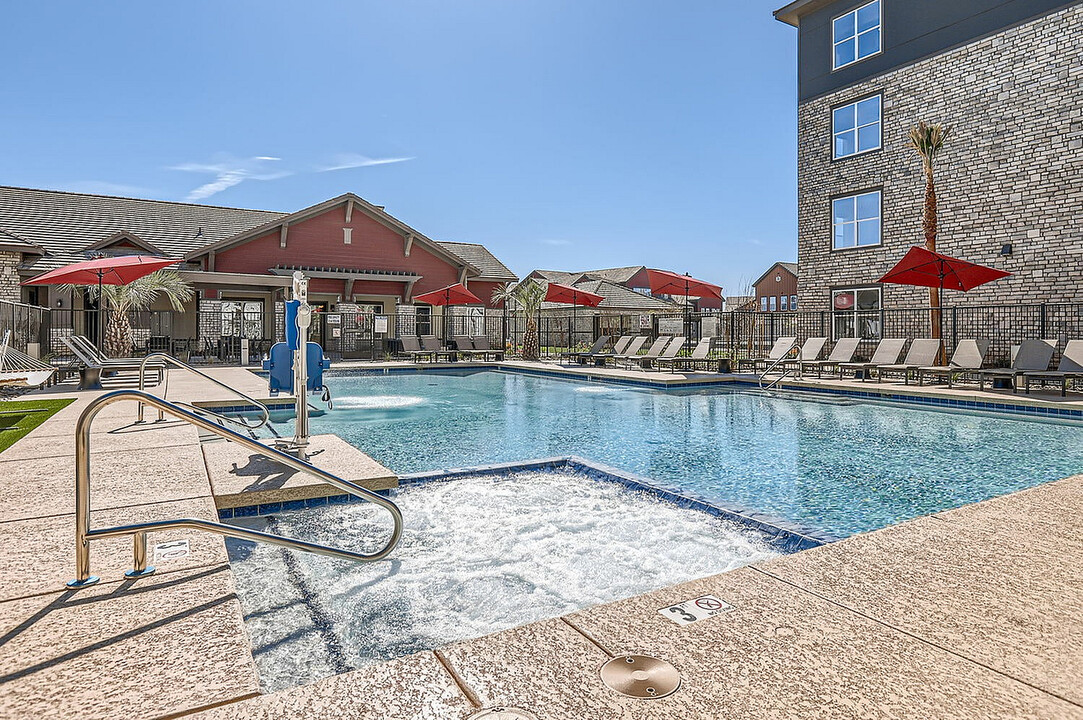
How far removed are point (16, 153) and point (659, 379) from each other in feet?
87.1

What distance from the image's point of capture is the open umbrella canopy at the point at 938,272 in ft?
37.9

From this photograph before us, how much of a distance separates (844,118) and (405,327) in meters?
16.0

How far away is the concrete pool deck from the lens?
159 cm

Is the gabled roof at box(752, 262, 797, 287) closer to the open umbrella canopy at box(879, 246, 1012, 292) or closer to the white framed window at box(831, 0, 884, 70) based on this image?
the white framed window at box(831, 0, 884, 70)

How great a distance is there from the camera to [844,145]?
1714 cm

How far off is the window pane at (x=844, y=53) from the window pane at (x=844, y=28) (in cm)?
15

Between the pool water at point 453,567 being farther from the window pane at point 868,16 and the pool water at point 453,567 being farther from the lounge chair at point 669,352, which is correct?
the window pane at point 868,16

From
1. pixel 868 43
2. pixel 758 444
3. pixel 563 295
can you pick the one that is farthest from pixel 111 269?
pixel 868 43

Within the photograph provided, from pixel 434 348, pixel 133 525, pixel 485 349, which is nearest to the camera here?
pixel 133 525

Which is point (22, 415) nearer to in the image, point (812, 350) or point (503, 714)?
point (503, 714)

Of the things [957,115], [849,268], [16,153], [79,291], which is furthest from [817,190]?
[16,153]

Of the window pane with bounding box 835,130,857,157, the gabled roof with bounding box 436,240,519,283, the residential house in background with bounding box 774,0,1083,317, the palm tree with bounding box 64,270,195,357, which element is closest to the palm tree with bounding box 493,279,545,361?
the gabled roof with bounding box 436,240,519,283

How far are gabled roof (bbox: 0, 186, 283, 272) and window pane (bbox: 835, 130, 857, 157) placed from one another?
21.3 meters

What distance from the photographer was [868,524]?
14.3 feet
